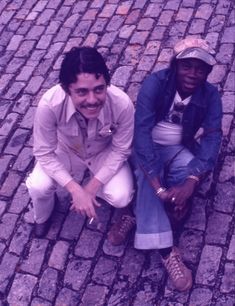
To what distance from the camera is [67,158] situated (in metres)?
4.59

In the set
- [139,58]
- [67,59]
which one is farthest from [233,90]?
[67,59]

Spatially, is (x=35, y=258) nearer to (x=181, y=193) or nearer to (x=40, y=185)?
(x=40, y=185)

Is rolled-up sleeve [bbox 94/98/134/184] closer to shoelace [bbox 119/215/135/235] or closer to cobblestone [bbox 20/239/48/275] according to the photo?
shoelace [bbox 119/215/135/235]

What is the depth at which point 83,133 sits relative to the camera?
14.1ft

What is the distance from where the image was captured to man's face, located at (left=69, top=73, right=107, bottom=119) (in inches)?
148

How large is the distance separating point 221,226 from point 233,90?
187 centimetres

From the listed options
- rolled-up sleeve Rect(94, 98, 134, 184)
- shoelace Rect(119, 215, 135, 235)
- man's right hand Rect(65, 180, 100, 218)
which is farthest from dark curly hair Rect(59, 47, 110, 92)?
shoelace Rect(119, 215, 135, 235)

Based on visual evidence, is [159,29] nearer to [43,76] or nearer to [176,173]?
[43,76]

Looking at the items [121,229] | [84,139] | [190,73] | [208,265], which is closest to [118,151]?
[84,139]

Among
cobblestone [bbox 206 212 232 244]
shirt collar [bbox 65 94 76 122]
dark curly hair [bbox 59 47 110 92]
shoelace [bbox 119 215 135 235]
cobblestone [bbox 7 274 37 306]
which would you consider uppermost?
dark curly hair [bbox 59 47 110 92]

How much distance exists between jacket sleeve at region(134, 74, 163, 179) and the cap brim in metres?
0.39

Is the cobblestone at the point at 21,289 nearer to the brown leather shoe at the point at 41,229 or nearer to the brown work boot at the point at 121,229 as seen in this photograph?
the brown leather shoe at the point at 41,229

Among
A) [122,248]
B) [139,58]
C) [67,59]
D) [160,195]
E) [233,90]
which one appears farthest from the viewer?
[139,58]

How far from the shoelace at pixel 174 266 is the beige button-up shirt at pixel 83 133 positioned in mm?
901
